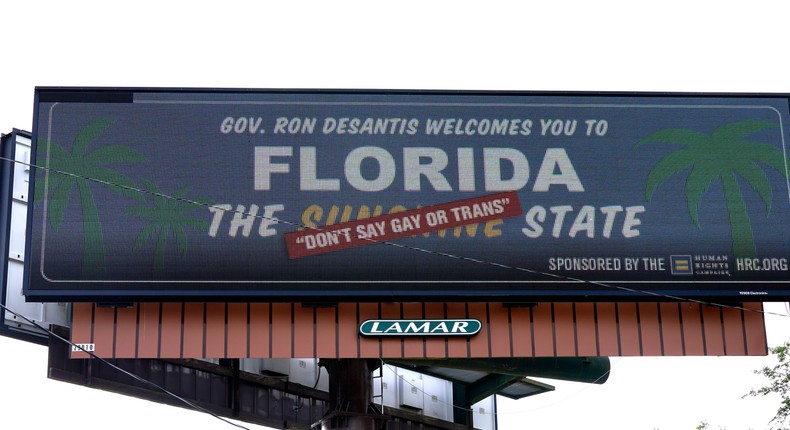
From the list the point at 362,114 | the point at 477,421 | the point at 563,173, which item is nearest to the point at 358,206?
the point at 362,114

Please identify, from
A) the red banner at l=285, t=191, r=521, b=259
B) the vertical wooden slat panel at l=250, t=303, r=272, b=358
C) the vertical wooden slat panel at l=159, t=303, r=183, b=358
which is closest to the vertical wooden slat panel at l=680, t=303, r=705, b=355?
the red banner at l=285, t=191, r=521, b=259

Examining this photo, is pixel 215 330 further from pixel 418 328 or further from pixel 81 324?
pixel 418 328

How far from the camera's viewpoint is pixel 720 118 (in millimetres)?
25000

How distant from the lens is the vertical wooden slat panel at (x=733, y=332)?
79.7 feet

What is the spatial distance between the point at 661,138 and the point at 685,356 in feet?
12.9

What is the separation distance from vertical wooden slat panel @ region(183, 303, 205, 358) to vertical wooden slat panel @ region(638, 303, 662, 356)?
765cm

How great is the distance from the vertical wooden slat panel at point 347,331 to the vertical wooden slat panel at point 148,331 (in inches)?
122

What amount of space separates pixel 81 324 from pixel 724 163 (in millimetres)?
11693

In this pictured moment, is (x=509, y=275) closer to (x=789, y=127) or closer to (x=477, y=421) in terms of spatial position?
(x=789, y=127)

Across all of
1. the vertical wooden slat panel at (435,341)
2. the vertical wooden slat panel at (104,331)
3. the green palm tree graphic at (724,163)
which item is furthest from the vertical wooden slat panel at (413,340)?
the vertical wooden slat panel at (104,331)

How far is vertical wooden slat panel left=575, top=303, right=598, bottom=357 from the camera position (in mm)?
23938

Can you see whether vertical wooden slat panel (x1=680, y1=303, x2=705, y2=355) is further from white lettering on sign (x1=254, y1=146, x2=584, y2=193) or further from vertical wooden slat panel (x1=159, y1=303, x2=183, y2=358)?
vertical wooden slat panel (x1=159, y1=303, x2=183, y2=358)

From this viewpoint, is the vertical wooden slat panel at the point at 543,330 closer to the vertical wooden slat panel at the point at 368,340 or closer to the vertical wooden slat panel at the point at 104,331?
the vertical wooden slat panel at the point at 368,340

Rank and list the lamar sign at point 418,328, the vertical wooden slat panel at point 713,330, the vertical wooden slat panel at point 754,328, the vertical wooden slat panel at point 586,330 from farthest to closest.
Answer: the vertical wooden slat panel at point 754,328
the vertical wooden slat panel at point 713,330
the vertical wooden slat panel at point 586,330
the lamar sign at point 418,328
